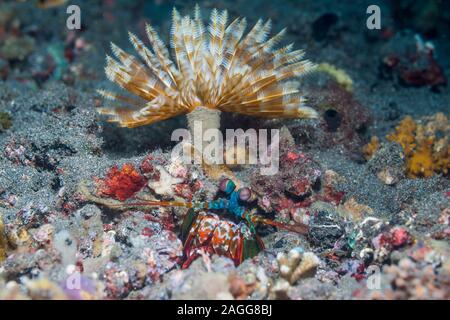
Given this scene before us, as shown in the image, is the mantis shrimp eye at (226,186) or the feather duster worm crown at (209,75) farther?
the feather duster worm crown at (209,75)

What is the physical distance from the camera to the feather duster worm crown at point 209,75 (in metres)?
4.63

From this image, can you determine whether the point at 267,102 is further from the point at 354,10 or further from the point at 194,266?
the point at 354,10

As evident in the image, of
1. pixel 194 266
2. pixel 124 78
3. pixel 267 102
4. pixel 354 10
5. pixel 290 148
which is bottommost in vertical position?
pixel 194 266

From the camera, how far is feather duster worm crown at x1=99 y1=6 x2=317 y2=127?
15.2ft

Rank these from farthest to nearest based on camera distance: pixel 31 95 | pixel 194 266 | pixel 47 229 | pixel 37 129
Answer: pixel 31 95 < pixel 37 129 < pixel 47 229 < pixel 194 266

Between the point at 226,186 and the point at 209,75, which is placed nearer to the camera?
the point at 226,186

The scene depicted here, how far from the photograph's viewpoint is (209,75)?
15.0 ft

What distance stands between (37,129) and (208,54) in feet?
8.87

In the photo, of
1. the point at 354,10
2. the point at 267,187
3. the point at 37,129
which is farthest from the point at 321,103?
the point at 354,10

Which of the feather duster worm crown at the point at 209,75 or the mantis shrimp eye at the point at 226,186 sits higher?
the feather duster worm crown at the point at 209,75

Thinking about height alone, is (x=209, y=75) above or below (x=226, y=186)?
above

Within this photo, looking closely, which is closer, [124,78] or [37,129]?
[124,78]

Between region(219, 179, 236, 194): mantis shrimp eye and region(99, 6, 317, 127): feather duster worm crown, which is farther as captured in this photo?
region(99, 6, 317, 127): feather duster worm crown
